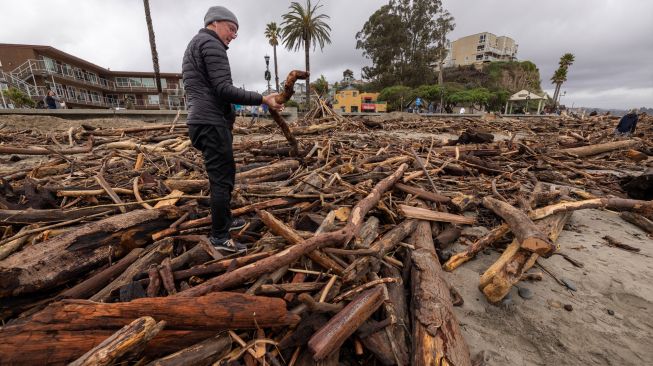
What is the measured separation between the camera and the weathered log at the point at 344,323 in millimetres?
1515

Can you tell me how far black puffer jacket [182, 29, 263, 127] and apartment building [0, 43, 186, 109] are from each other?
87.9 ft

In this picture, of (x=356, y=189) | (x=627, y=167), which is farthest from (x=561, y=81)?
(x=356, y=189)

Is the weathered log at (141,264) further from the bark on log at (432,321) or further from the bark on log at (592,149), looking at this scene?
the bark on log at (592,149)

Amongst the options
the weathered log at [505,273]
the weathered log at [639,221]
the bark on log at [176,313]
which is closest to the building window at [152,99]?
the bark on log at [176,313]

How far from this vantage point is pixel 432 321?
1734mm

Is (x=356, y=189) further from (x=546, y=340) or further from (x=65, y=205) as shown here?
(x=65, y=205)

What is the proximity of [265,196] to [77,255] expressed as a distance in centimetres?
185

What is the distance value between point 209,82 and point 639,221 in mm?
5644

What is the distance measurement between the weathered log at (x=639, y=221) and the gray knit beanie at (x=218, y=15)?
18.4 feet

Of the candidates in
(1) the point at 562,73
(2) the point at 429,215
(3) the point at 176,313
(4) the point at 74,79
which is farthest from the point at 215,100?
(1) the point at 562,73

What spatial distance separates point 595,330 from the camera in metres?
2.03

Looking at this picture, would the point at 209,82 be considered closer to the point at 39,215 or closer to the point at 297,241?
the point at 297,241

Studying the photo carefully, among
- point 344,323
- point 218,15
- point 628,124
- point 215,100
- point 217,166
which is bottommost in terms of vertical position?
point 344,323

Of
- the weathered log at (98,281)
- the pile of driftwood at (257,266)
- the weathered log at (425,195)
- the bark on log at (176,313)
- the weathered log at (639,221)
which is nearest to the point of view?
the bark on log at (176,313)
